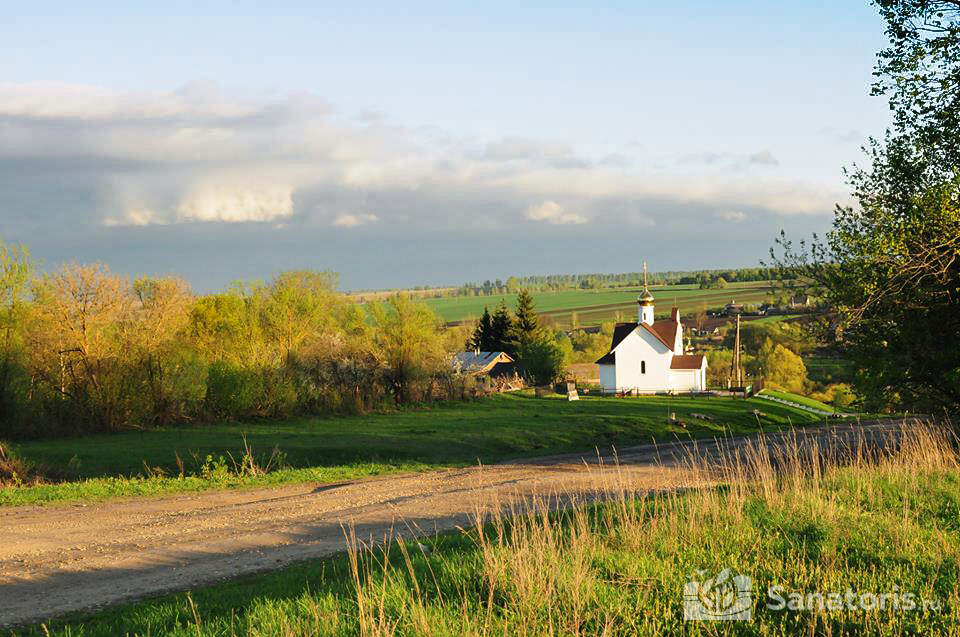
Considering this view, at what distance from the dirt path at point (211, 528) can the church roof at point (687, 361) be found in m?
53.4

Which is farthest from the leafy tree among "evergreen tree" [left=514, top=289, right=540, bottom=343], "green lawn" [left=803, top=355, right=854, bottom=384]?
"green lawn" [left=803, top=355, right=854, bottom=384]

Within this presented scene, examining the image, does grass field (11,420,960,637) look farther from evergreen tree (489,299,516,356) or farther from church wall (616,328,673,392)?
evergreen tree (489,299,516,356)

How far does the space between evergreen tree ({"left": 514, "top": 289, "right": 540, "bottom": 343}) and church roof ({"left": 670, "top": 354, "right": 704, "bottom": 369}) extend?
63.9 ft

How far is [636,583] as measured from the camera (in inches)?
298

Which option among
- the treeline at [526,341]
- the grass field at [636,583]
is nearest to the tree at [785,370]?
the treeline at [526,341]

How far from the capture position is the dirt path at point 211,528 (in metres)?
10.7

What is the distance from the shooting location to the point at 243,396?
38.8 m

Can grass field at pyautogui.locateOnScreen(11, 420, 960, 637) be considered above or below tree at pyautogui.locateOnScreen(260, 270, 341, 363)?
below

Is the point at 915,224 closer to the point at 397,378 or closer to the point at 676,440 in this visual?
the point at 676,440

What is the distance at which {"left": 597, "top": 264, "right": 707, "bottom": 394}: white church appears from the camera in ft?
238

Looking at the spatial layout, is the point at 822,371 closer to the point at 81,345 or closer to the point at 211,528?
the point at 81,345

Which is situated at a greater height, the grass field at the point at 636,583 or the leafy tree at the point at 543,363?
the grass field at the point at 636,583

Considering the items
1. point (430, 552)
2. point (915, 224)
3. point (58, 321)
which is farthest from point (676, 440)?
point (58, 321)

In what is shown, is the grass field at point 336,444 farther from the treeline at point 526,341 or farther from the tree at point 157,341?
the treeline at point 526,341
